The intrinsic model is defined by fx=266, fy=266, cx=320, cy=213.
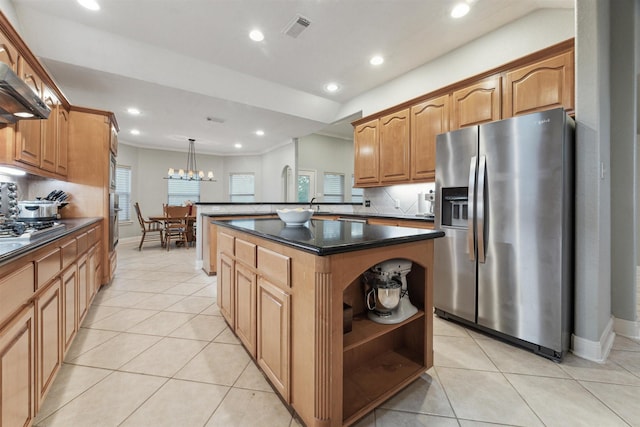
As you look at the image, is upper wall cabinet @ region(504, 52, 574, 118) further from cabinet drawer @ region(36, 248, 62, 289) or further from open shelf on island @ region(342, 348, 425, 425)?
cabinet drawer @ region(36, 248, 62, 289)

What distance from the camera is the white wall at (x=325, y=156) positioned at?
681 cm

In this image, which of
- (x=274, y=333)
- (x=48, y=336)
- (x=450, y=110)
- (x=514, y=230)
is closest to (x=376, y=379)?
(x=274, y=333)

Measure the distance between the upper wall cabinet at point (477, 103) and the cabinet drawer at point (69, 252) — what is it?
355 cm

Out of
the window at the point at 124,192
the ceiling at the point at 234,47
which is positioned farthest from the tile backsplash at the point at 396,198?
the window at the point at 124,192

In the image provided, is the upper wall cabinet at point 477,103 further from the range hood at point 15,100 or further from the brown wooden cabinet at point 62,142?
the brown wooden cabinet at point 62,142

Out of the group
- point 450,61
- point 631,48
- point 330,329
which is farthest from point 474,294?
point 450,61

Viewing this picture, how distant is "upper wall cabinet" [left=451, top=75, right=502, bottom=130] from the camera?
2.61 meters

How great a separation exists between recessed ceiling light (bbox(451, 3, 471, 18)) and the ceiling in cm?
6

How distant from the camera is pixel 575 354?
1.85 meters

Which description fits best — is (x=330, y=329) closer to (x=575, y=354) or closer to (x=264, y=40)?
(x=575, y=354)

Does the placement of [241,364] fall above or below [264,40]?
below

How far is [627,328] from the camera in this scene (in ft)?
7.01

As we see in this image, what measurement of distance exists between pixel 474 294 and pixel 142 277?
4025 millimetres

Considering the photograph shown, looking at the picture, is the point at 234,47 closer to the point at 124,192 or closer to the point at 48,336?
the point at 48,336
